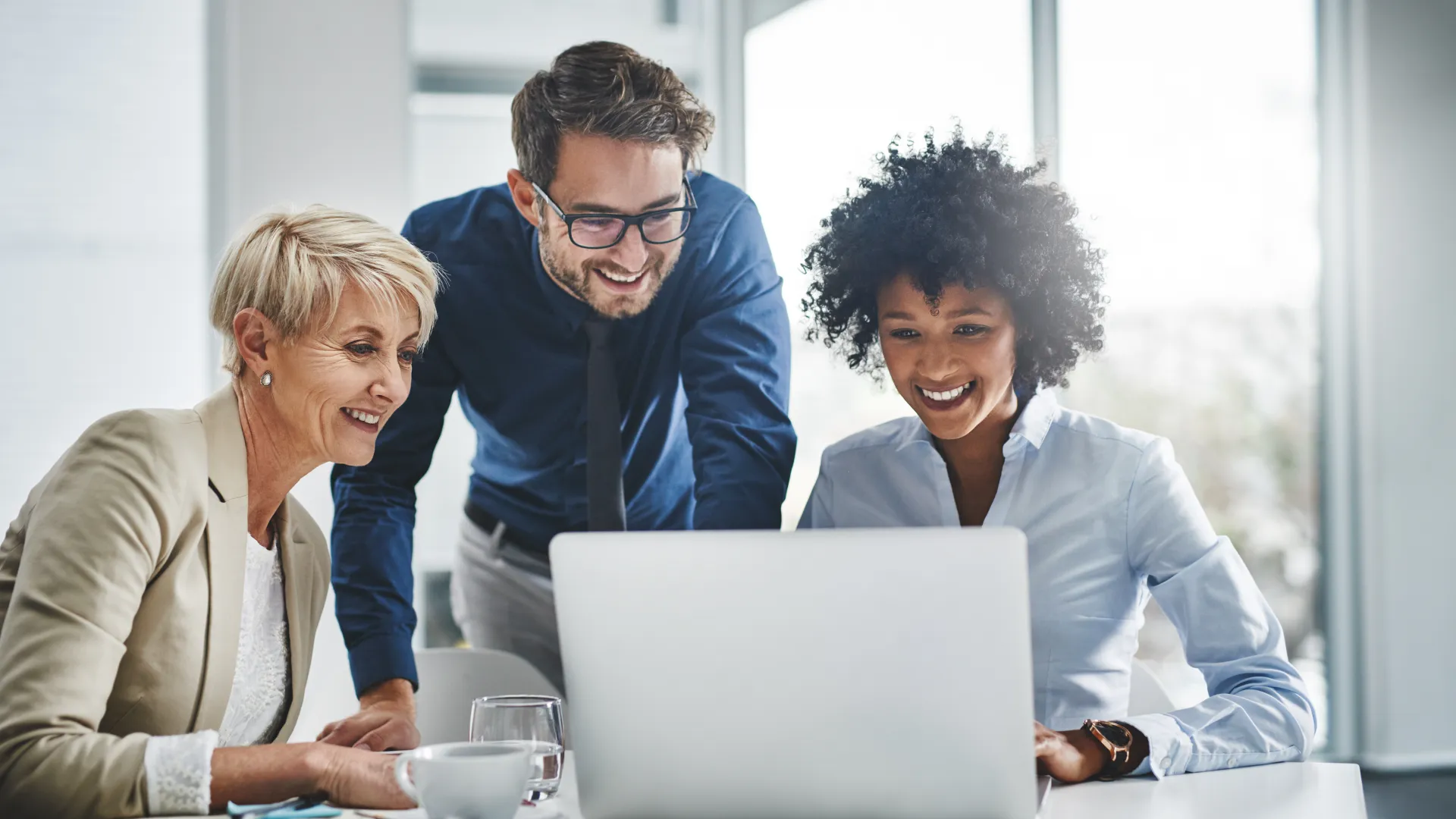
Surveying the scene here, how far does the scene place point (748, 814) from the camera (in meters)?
0.96

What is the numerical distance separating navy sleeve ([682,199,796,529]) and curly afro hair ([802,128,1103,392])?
0.11 m

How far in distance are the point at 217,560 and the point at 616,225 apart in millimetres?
899

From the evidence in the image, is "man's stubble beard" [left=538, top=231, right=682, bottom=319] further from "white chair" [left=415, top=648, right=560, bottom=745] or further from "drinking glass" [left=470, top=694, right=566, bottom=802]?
"drinking glass" [left=470, top=694, right=566, bottom=802]

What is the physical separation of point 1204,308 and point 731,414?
2.40 metres

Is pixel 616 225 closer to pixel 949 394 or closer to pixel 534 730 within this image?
pixel 949 394

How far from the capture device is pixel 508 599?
2324 millimetres

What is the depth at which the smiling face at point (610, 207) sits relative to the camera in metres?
1.99

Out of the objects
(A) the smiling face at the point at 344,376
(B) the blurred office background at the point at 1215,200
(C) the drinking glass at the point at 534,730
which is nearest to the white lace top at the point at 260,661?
(A) the smiling face at the point at 344,376

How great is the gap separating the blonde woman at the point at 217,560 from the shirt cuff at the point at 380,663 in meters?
0.26

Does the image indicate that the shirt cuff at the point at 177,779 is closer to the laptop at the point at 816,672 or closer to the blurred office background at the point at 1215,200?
the laptop at the point at 816,672

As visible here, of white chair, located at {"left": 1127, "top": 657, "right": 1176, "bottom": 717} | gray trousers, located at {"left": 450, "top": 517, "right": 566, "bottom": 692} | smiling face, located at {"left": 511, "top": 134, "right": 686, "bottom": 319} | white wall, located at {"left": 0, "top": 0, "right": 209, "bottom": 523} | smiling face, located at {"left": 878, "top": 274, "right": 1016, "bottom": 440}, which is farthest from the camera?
white wall, located at {"left": 0, "top": 0, "right": 209, "bottom": 523}

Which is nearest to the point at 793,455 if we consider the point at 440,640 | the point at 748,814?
the point at 748,814

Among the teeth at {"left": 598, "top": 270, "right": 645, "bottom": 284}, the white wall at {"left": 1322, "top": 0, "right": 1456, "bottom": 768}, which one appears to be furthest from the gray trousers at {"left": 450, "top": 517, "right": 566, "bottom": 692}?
the white wall at {"left": 1322, "top": 0, "right": 1456, "bottom": 768}

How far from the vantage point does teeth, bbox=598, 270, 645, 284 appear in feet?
6.79
